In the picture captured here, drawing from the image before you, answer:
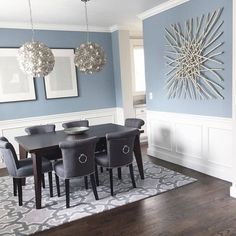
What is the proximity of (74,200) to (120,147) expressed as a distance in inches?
34.3

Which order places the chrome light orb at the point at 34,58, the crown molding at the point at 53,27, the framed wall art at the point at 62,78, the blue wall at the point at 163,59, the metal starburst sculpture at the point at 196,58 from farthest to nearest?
the framed wall art at the point at 62,78, the crown molding at the point at 53,27, the metal starburst sculpture at the point at 196,58, the blue wall at the point at 163,59, the chrome light orb at the point at 34,58

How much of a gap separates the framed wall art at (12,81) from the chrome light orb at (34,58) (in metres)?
1.73

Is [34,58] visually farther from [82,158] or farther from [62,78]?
[62,78]

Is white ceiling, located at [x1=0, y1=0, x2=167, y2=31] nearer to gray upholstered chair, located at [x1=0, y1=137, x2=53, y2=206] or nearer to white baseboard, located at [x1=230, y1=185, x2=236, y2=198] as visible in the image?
gray upholstered chair, located at [x1=0, y1=137, x2=53, y2=206]

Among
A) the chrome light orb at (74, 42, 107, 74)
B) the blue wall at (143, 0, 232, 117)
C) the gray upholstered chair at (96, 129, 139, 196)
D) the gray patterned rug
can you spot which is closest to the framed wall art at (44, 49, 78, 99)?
the blue wall at (143, 0, 232, 117)

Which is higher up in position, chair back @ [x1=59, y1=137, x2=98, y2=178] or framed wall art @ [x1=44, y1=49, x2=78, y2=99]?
framed wall art @ [x1=44, y1=49, x2=78, y2=99]

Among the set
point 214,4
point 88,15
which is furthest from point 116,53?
point 214,4

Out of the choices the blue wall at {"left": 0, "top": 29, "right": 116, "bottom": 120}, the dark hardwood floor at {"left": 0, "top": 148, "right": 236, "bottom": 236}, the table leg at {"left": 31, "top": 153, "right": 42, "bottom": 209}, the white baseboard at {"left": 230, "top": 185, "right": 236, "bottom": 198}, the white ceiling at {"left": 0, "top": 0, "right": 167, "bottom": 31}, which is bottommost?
the dark hardwood floor at {"left": 0, "top": 148, "right": 236, "bottom": 236}

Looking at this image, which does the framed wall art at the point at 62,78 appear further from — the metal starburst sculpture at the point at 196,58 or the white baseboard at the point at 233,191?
the white baseboard at the point at 233,191

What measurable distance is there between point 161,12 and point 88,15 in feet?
4.15

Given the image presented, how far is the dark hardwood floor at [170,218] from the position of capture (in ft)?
7.87

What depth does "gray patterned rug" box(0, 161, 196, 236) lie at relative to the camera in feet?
8.77

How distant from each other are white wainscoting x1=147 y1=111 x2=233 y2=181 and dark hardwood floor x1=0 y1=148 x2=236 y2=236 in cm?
47

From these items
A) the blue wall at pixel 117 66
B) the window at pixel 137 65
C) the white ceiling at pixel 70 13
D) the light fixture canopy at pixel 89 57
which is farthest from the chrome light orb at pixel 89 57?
the window at pixel 137 65
